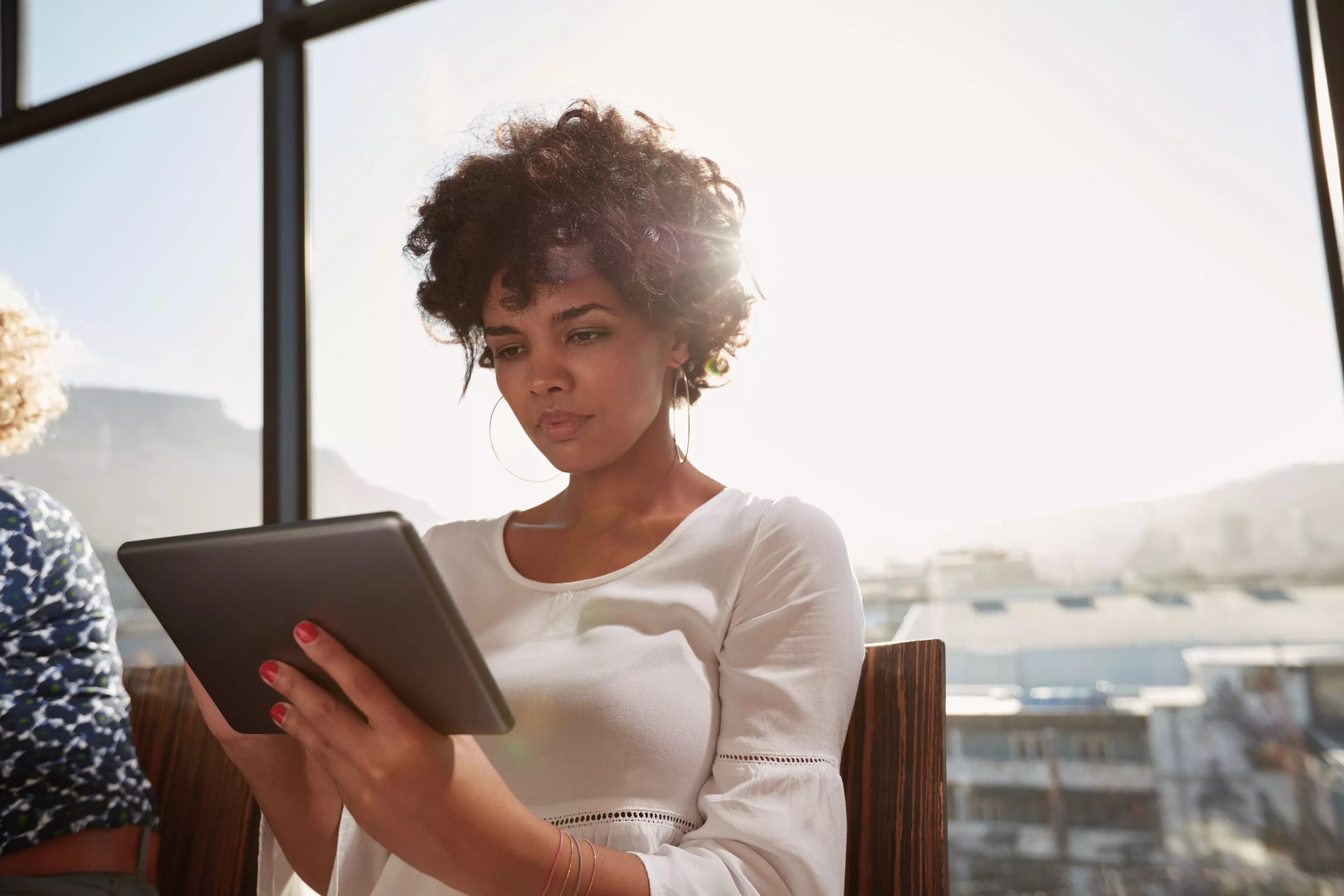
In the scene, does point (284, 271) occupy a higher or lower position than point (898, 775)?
higher

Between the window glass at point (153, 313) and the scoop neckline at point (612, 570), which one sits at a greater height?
the window glass at point (153, 313)

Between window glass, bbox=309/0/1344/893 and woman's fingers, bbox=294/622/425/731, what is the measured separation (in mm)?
736

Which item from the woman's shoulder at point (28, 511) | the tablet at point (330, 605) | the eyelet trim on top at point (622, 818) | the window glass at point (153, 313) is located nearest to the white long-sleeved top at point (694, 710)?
the eyelet trim on top at point (622, 818)

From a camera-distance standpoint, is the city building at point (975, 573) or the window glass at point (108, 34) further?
the window glass at point (108, 34)

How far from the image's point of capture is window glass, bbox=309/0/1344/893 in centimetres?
110

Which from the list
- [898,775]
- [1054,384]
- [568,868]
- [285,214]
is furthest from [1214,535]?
[285,214]

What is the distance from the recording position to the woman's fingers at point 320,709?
24.9 inches

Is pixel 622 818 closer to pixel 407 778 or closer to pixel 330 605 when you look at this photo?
pixel 407 778

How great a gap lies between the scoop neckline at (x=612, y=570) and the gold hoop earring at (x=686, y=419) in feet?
0.26

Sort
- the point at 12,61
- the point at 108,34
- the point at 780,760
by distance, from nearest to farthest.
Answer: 1. the point at 780,760
2. the point at 108,34
3. the point at 12,61

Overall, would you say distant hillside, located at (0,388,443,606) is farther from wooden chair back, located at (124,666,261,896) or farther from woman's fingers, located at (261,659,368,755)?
woman's fingers, located at (261,659,368,755)

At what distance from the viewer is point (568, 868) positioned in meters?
0.72

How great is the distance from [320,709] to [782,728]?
1.31ft

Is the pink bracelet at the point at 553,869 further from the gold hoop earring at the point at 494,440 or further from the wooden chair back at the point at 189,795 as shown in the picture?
the gold hoop earring at the point at 494,440
